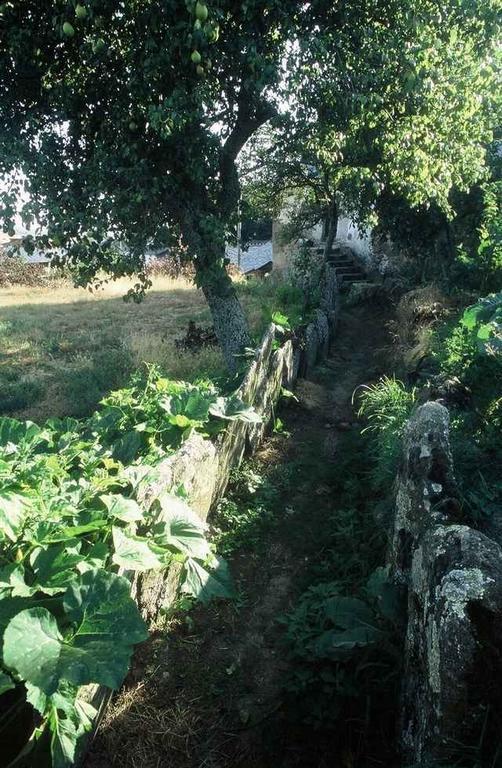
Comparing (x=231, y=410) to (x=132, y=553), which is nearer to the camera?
(x=132, y=553)

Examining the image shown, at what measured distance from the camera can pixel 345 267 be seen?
1947 centimetres

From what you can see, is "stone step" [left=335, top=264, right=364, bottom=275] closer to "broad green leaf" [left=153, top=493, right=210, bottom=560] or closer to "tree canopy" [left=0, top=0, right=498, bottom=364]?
"tree canopy" [left=0, top=0, right=498, bottom=364]

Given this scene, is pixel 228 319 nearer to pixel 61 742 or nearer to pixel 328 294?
pixel 328 294

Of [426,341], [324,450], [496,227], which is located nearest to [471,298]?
[496,227]

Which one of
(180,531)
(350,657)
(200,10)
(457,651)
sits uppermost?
(200,10)

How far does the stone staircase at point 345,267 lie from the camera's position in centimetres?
1797

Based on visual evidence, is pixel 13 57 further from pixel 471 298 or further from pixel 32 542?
pixel 471 298

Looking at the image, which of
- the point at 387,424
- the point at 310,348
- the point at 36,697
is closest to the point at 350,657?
the point at 36,697

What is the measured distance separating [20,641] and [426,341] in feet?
22.9

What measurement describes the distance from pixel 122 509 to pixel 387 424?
3672 millimetres

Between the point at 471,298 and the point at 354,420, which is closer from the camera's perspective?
the point at 354,420

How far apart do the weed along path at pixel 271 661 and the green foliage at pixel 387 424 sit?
0.89 ft

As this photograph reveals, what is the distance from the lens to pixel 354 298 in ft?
50.4

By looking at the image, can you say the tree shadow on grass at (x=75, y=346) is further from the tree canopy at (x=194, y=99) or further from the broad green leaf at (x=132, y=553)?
the broad green leaf at (x=132, y=553)
